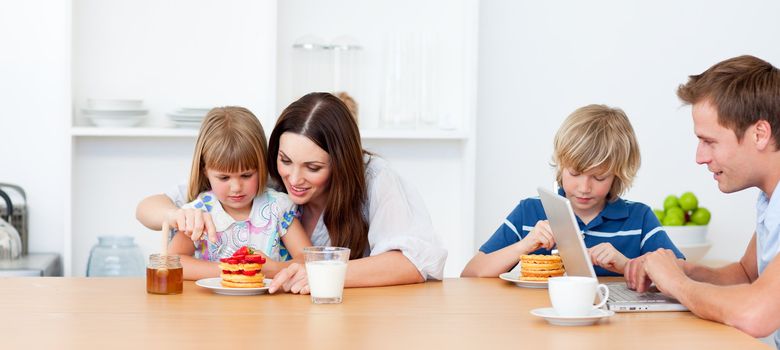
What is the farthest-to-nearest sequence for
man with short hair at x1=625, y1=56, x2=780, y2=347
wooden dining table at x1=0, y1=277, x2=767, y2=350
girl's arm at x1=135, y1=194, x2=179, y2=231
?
girl's arm at x1=135, y1=194, x2=179, y2=231, man with short hair at x1=625, y1=56, x2=780, y2=347, wooden dining table at x1=0, y1=277, x2=767, y2=350

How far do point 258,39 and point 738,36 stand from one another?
194cm

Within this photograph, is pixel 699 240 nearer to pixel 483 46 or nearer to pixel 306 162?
pixel 483 46

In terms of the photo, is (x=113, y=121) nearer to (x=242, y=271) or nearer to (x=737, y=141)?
(x=242, y=271)

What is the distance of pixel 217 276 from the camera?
2287 mm

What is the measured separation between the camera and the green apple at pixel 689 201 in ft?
12.5

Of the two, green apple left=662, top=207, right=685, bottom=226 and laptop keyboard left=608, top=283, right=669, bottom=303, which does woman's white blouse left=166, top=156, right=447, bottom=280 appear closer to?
laptop keyboard left=608, top=283, right=669, bottom=303

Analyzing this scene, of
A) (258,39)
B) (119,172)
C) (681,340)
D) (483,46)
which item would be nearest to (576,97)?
(483,46)

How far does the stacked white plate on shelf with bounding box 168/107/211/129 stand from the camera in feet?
12.1

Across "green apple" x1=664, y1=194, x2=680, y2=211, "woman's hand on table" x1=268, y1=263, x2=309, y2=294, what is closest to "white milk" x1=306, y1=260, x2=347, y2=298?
"woman's hand on table" x1=268, y1=263, x2=309, y2=294

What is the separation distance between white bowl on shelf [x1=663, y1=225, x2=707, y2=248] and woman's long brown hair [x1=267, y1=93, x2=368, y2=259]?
1567 millimetres

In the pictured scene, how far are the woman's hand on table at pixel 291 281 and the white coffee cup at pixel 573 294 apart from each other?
55 centimetres

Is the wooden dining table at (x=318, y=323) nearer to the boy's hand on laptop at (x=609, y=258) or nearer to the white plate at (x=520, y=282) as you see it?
the white plate at (x=520, y=282)

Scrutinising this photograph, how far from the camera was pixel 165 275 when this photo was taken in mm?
2082

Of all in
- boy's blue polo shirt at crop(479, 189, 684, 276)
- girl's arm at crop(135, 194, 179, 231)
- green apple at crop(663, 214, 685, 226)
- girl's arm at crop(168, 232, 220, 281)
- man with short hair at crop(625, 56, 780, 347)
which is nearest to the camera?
man with short hair at crop(625, 56, 780, 347)
